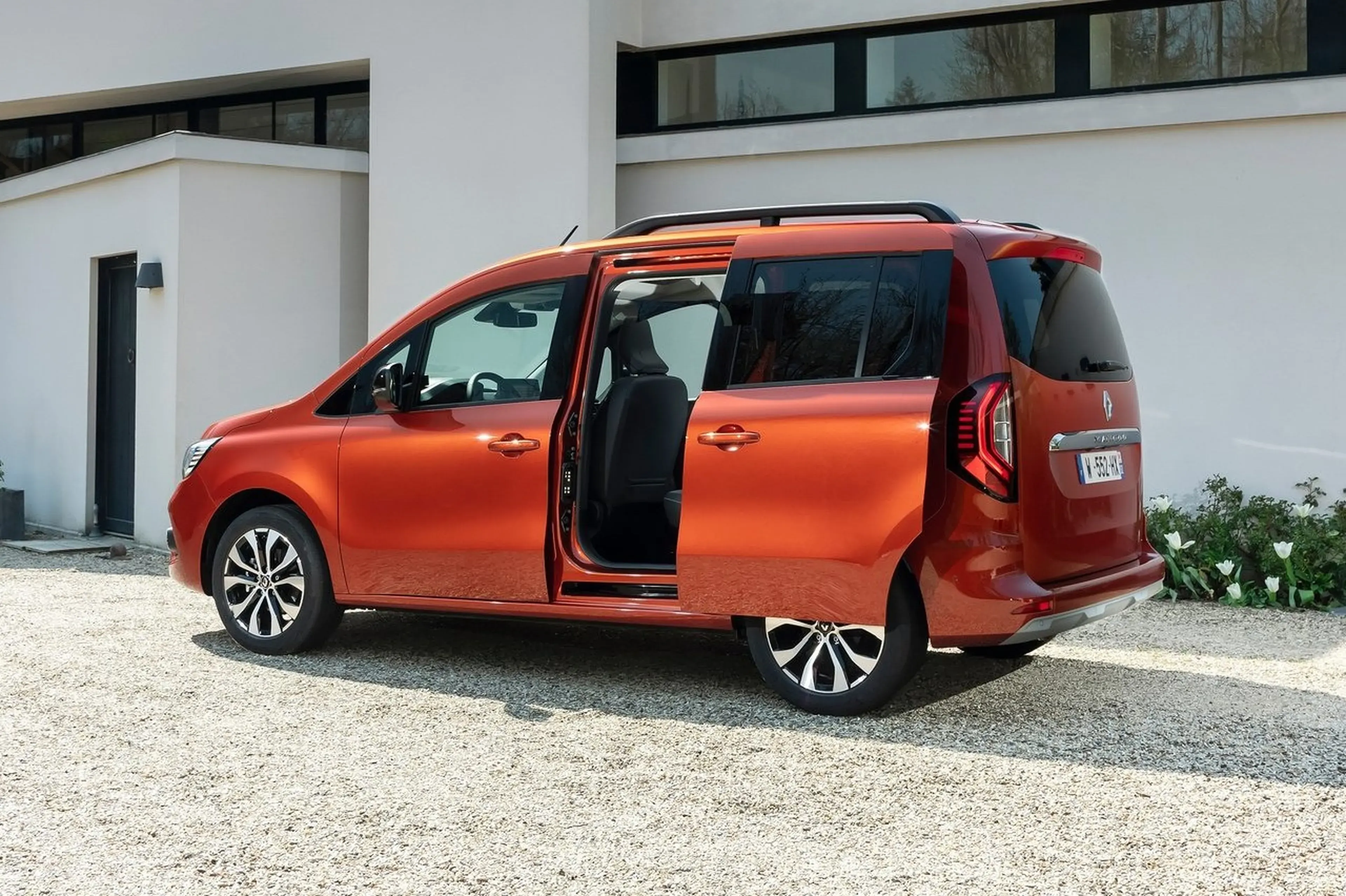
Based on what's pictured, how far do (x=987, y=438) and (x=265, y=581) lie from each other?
3657 mm

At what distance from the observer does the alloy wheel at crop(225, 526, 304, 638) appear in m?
6.93

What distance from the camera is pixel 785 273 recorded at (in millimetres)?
5828

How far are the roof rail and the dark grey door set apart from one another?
7.37 meters

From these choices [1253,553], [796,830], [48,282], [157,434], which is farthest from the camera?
[48,282]

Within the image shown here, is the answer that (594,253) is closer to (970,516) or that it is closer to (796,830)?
(970,516)

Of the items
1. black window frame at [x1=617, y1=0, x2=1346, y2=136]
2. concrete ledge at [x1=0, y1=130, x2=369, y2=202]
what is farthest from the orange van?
concrete ledge at [x1=0, y1=130, x2=369, y2=202]

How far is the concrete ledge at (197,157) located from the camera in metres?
11.5

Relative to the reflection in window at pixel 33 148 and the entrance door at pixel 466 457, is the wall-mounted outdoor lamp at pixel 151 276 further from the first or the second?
the entrance door at pixel 466 457

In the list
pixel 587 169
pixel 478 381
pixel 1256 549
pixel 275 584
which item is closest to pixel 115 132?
pixel 587 169

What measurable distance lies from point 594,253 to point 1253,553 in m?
5.01

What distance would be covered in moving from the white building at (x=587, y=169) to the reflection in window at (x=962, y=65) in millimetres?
19

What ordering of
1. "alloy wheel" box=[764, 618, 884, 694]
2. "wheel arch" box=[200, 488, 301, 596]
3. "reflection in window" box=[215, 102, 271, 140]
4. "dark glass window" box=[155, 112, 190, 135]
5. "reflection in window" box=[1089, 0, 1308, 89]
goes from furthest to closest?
"dark glass window" box=[155, 112, 190, 135] → "reflection in window" box=[215, 102, 271, 140] → "reflection in window" box=[1089, 0, 1308, 89] → "wheel arch" box=[200, 488, 301, 596] → "alloy wheel" box=[764, 618, 884, 694]

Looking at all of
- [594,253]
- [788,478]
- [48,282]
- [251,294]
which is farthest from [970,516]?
[48,282]

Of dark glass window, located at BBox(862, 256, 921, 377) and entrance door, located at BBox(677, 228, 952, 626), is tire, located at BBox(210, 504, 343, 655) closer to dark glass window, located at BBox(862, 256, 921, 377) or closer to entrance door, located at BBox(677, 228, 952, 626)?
entrance door, located at BBox(677, 228, 952, 626)
